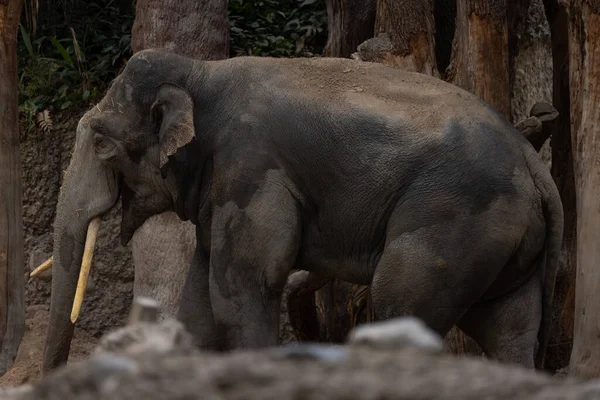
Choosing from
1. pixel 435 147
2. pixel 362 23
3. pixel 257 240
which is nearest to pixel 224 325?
pixel 257 240

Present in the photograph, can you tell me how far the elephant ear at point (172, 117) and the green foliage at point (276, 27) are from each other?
4360 mm

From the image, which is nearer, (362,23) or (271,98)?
(271,98)

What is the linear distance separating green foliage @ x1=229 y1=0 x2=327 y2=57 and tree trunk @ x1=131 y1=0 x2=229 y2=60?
2223 millimetres

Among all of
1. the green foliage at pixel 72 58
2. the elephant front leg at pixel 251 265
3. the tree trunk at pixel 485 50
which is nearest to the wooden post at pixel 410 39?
the tree trunk at pixel 485 50

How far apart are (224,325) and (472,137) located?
1.67m

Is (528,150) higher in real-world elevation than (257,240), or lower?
higher

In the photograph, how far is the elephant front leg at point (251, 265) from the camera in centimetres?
725

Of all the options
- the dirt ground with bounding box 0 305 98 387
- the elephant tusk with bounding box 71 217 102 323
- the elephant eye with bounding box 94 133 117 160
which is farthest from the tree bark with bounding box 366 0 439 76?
the dirt ground with bounding box 0 305 98 387

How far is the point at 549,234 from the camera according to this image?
24.2 feet

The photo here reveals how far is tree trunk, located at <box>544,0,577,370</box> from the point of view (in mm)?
9984

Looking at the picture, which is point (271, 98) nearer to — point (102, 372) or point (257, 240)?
point (257, 240)

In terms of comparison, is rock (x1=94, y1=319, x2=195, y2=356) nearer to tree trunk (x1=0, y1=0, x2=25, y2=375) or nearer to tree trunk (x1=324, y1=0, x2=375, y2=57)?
tree trunk (x1=0, y1=0, x2=25, y2=375)

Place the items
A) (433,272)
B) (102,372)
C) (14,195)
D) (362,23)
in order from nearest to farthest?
1. (102,372)
2. (433,272)
3. (14,195)
4. (362,23)

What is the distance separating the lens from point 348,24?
10.1 metres
